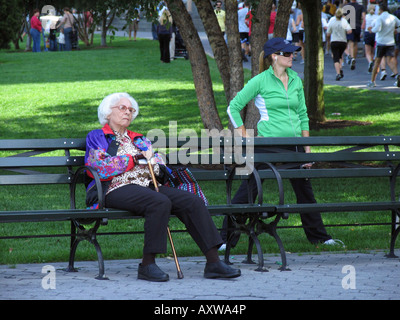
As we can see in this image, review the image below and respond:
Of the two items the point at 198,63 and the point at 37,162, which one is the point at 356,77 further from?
the point at 37,162

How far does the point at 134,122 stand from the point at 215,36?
586cm

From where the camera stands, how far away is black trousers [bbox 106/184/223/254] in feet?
20.2

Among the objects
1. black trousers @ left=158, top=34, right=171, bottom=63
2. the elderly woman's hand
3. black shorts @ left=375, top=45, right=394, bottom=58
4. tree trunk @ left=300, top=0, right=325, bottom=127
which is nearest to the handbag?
the elderly woman's hand

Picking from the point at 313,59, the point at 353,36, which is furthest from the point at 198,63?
the point at 353,36

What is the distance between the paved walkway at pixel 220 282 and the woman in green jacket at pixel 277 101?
2.32 feet

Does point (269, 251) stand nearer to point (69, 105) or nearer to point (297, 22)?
point (69, 105)

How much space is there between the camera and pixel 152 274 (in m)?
6.08

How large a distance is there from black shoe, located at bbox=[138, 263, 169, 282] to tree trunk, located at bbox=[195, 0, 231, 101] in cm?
635

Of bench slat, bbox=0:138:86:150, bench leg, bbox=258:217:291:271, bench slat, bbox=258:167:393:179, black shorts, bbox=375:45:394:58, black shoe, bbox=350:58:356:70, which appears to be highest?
black shorts, bbox=375:45:394:58

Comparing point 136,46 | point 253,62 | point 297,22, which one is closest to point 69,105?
point 253,62

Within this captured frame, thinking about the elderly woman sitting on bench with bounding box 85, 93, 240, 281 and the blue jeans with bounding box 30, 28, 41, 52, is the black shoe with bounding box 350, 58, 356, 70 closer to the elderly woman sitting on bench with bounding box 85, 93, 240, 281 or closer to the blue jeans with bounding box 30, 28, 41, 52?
the blue jeans with bounding box 30, 28, 41, 52

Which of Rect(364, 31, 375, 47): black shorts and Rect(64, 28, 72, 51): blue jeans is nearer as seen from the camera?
Rect(364, 31, 375, 47): black shorts

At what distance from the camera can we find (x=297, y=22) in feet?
95.7

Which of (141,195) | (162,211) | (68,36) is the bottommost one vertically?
(162,211)
